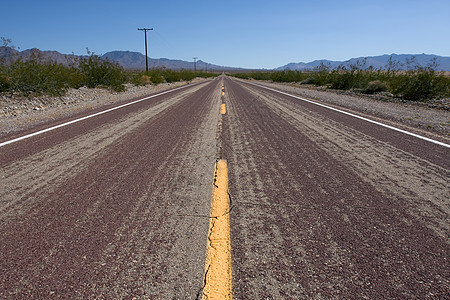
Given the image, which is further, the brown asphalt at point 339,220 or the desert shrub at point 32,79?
the desert shrub at point 32,79

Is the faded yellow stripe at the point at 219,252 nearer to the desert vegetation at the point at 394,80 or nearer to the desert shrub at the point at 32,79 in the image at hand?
the desert shrub at the point at 32,79

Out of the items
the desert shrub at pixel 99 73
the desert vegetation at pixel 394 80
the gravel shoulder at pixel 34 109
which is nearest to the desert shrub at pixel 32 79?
the gravel shoulder at pixel 34 109

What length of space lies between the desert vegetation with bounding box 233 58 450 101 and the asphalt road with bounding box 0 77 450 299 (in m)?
9.64

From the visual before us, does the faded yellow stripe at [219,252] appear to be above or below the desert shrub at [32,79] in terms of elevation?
below

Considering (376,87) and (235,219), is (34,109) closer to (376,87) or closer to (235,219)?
Result: (235,219)

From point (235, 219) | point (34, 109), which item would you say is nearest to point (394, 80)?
point (235, 219)

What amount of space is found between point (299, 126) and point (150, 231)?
4.89 meters

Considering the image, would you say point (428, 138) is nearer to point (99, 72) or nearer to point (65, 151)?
point (65, 151)

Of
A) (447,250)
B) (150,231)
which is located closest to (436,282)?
(447,250)

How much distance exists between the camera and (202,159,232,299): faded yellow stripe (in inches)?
63.0

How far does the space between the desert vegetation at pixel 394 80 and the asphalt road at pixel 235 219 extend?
964 cm

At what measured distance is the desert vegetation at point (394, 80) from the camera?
1228 cm

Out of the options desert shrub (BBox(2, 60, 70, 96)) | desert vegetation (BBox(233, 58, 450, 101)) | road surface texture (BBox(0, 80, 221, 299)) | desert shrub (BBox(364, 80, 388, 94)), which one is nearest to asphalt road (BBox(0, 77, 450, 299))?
road surface texture (BBox(0, 80, 221, 299))

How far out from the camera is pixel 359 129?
6.05 m
